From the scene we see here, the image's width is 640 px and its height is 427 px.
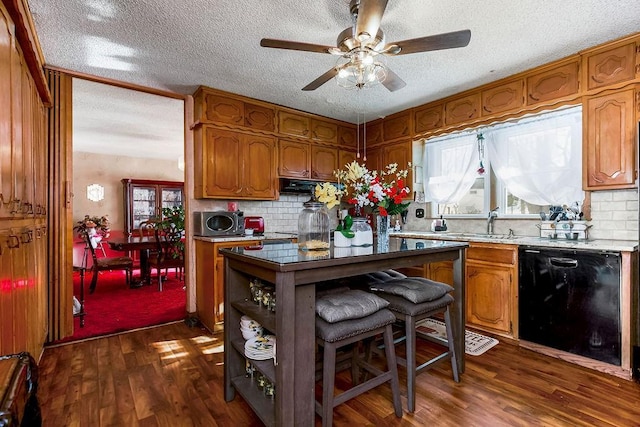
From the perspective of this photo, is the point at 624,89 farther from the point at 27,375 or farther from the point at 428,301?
the point at 27,375

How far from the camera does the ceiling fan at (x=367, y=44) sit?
1712 millimetres

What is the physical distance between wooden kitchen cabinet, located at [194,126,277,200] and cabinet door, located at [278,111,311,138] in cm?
24

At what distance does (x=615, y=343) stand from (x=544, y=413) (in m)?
0.94

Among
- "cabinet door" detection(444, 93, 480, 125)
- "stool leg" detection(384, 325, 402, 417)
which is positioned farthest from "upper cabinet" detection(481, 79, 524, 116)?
"stool leg" detection(384, 325, 402, 417)

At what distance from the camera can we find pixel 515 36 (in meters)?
2.45

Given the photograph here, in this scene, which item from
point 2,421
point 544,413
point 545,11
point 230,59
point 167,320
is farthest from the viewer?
point 167,320

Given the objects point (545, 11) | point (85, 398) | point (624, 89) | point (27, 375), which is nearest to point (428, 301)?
point (27, 375)

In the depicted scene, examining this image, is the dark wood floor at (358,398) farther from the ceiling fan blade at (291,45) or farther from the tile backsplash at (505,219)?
the ceiling fan blade at (291,45)

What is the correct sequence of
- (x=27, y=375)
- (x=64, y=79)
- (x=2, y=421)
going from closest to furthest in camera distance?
(x=2, y=421)
(x=27, y=375)
(x=64, y=79)

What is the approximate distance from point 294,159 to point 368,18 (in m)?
2.60

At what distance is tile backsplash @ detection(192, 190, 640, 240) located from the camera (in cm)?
266

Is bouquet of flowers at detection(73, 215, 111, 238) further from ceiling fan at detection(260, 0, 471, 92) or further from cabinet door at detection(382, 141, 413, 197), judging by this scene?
ceiling fan at detection(260, 0, 471, 92)

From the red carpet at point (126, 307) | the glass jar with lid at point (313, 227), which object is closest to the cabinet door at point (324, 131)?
the glass jar with lid at point (313, 227)

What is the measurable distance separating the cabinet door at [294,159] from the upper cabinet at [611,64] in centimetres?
295
